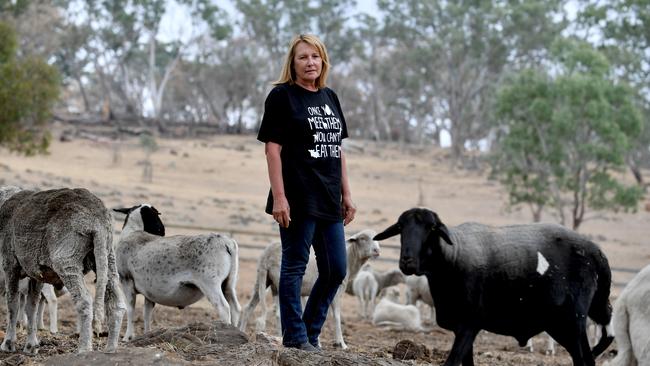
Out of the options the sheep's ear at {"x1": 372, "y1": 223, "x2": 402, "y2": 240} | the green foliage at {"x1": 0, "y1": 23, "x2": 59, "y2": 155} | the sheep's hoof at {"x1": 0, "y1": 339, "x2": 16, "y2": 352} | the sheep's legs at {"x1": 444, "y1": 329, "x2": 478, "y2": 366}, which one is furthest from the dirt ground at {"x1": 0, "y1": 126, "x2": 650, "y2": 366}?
the green foliage at {"x1": 0, "y1": 23, "x2": 59, "y2": 155}

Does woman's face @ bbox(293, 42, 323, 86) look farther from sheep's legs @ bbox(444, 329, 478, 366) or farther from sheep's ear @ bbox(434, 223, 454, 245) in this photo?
sheep's legs @ bbox(444, 329, 478, 366)

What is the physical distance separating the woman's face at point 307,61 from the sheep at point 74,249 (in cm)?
178

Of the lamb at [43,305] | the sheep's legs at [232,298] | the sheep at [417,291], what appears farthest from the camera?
the sheep at [417,291]

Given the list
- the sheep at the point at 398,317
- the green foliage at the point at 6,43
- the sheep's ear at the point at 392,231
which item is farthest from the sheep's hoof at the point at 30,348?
the green foliage at the point at 6,43

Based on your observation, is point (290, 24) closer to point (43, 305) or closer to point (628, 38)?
point (628, 38)

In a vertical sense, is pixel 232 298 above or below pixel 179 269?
below

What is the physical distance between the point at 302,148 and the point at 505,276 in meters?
1.93

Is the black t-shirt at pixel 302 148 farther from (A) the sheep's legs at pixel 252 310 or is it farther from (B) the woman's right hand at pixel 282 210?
(A) the sheep's legs at pixel 252 310

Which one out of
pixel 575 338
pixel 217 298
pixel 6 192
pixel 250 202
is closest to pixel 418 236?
pixel 575 338

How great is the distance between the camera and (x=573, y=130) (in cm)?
3014

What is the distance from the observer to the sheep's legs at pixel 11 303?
24.9ft

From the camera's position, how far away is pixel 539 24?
55.1m

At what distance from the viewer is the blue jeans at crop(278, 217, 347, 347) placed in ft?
22.6

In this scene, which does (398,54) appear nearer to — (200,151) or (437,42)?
(437,42)
